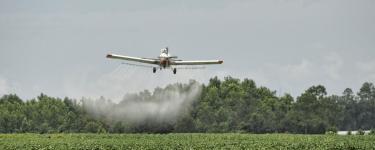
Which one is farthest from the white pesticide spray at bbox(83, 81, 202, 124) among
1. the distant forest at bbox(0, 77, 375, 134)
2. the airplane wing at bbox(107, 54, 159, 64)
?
the airplane wing at bbox(107, 54, 159, 64)

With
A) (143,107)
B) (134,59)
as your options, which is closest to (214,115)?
(143,107)

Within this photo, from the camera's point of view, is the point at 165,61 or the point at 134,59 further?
the point at 134,59

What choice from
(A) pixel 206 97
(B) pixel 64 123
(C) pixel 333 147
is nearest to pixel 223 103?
(A) pixel 206 97

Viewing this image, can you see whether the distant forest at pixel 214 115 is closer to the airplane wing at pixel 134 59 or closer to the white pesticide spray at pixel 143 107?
the white pesticide spray at pixel 143 107

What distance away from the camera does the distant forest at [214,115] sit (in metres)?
143

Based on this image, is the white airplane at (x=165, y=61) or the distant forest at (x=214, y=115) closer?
the white airplane at (x=165, y=61)

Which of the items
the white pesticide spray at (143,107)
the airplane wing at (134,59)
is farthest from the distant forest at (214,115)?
the airplane wing at (134,59)

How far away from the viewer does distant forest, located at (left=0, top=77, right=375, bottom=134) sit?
143m

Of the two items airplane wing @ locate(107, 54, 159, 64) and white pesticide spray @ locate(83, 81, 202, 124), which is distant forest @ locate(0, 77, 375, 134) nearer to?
white pesticide spray @ locate(83, 81, 202, 124)

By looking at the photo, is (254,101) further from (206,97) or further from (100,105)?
(100,105)

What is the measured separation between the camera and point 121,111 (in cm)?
13450

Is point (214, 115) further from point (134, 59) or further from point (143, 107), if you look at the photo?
point (134, 59)

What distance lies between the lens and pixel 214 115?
564 feet

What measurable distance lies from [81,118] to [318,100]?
165 feet
